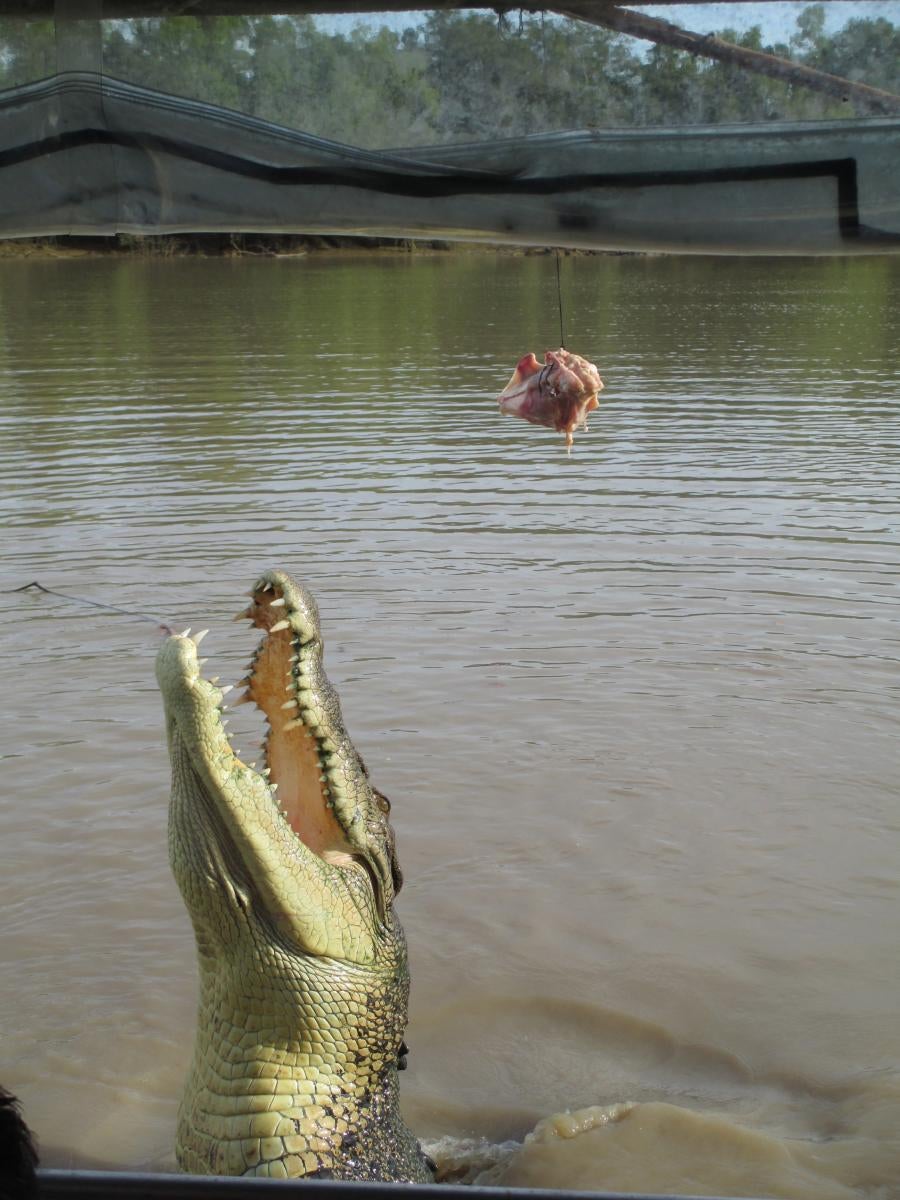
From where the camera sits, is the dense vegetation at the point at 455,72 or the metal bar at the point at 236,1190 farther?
the dense vegetation at the point at 455,72

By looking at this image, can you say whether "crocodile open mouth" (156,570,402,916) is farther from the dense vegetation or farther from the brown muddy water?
the brown muddy water

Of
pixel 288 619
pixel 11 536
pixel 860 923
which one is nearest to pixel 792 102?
pixel 288 619

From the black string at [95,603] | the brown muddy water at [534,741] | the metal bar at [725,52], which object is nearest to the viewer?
the metal bar at [725,52]

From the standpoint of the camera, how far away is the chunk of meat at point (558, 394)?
4324 mm

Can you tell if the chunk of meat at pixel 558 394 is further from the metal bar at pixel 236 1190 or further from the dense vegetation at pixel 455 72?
the metal bar at pixel 236 1190

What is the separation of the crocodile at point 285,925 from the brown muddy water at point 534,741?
106 cm

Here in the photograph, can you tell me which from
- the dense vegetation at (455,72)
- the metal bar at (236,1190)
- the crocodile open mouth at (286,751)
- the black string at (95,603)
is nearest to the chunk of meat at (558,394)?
the crocodile open mouth at (286,751)

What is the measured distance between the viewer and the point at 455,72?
201cm

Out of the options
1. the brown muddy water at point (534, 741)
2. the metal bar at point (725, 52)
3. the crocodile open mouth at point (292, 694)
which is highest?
the metal bar at point (725, 52)

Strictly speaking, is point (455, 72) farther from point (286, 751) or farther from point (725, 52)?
point (286, 751)

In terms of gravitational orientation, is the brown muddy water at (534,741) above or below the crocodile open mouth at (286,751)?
below

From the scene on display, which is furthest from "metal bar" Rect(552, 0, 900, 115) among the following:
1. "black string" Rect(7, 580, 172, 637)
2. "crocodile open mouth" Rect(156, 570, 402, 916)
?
"black string" Rect(7, 580, 172, 637)

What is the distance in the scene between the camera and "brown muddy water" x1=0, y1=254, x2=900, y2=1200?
15.1ft

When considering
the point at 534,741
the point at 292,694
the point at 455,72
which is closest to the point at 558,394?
the point at 292,694
